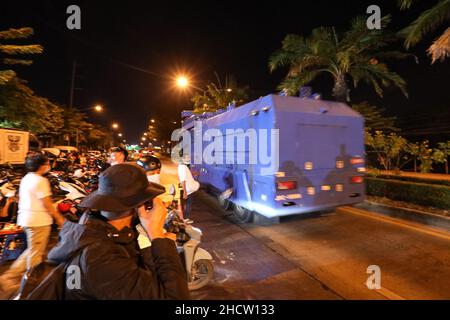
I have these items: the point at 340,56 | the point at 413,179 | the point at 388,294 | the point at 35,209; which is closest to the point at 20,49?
the point at 35,209

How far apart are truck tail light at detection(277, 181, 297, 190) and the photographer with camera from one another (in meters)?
4.35

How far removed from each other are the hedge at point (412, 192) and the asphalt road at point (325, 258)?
1.63 metres

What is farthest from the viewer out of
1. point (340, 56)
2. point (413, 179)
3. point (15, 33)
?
point (15, 33)

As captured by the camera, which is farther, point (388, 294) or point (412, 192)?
point (412, 192)

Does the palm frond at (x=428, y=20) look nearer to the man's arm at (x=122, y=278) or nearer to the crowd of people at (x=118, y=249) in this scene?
the crowd of people at (x=118, y=249)

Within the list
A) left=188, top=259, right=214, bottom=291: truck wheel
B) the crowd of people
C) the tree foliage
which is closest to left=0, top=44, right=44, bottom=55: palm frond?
the tree foliage

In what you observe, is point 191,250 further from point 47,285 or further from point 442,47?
point 442,47

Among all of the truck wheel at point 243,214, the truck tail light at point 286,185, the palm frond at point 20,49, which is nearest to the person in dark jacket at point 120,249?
the truck tail light at point 286,185

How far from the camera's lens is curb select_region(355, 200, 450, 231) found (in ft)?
21.5

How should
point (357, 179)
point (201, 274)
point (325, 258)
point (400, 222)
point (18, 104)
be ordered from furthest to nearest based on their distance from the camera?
point (18, 104)
point (400, 222)
point (357, 179)
point (325, 258)
point (201, 274)

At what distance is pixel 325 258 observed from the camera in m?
4.89
